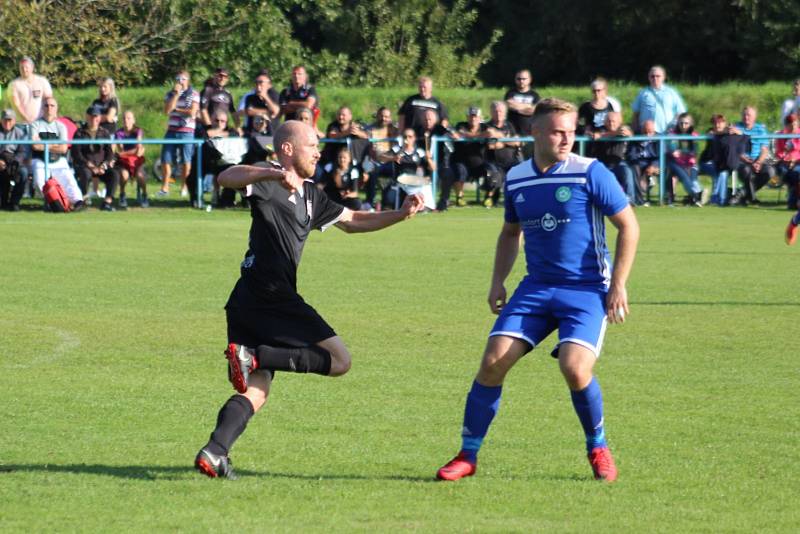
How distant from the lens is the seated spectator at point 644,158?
925 inches

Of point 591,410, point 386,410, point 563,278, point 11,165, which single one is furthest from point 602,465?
point 11,165

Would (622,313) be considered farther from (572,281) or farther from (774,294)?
(774,294)

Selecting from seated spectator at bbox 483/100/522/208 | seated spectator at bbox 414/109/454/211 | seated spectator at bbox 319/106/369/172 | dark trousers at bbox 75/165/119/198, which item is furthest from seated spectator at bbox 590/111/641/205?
dark trousers at bbox 75/165/119/198

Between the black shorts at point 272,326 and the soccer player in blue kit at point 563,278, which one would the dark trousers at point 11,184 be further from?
the soccer player in blue kit at point 563,278

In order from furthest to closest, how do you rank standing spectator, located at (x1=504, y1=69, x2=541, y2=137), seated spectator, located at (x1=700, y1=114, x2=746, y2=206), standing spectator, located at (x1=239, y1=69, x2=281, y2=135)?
standing spectator, located at (x1=504, y1=69, x2=541, y2=137) < seated spectator, located at (x1=700, y1=114, x2=746, y2=206) < standing spectator, located at (x1=239, y1=69, x2=281, y2=135)

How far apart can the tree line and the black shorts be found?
23173mm

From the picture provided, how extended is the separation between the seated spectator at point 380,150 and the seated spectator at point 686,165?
469 centimetres

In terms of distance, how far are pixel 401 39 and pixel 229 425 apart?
36660 mm

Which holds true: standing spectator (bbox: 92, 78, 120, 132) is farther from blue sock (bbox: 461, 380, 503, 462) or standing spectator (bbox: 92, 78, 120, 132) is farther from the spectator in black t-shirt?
blue sock (bbox: 461, 380, 503, 462)

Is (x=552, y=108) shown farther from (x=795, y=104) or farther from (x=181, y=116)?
(x=795, y=104)

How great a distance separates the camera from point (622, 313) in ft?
21.4

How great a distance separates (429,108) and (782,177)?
244 inches

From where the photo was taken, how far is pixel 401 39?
42.5m

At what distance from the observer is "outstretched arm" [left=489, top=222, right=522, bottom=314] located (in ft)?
22.7
